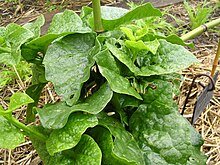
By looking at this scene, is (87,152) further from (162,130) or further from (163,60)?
(163,60)

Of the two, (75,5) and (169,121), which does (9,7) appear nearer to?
(75,5)

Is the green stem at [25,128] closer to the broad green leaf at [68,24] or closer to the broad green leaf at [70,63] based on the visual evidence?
the broad green leaf at [70,63]

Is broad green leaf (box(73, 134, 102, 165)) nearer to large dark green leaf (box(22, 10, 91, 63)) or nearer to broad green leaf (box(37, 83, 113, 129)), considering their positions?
broad green leaf (box(37, 83, 113, 129))

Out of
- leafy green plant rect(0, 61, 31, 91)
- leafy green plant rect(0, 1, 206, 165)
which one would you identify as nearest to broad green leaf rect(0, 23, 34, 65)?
leafy green plant rect(0, 1, 206, 165)

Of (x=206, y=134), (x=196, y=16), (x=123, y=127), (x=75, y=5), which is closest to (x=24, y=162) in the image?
(x=123, y=127)

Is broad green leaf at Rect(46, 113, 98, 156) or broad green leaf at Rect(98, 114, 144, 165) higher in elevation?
broad green leaf at Rect(46, 113, 98, 156)

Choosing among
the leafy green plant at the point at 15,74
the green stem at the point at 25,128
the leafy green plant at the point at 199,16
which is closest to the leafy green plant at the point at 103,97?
the green stem at the point at 25,128
